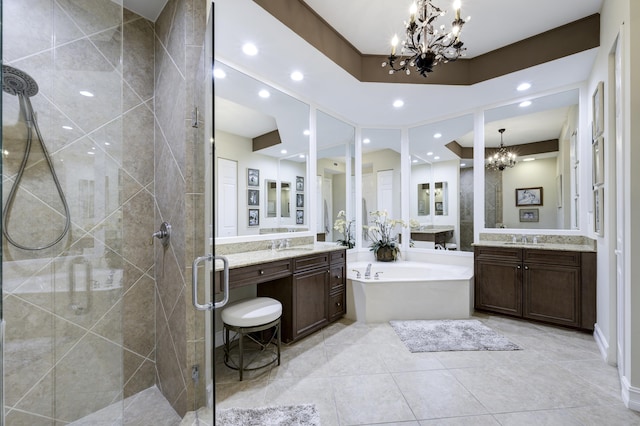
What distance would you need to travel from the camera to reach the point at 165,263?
6.07 feet

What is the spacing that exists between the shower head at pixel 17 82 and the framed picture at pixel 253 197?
1.65 meters

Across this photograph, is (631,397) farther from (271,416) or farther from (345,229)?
(345,229)

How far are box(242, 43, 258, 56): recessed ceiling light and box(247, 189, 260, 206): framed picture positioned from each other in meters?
1.28

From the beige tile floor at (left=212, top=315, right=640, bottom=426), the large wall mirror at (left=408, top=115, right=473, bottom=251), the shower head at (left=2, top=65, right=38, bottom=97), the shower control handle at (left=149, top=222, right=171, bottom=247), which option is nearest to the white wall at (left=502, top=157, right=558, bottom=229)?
the large wall mirror at (left=408, top=115, right=473, bottom=251)

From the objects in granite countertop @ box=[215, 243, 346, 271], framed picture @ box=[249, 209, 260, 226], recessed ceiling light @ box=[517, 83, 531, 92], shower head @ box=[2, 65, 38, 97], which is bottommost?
granite countertop @ box=[215, 243, 346, 271]

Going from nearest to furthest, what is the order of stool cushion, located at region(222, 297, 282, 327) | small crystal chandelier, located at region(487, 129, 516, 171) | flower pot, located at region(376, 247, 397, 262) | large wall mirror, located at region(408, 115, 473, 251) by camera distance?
stool cushion, located at region(222, 297, 282, 327)
small crystal chandelier, located at region(487, 129, 516, 171)
large wall mirror, located at region(408, 115, 473, 251)
flower pot, located at region(376, 247, 397, 262)

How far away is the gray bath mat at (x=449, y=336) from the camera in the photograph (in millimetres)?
2512

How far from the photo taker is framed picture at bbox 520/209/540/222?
3472 mm

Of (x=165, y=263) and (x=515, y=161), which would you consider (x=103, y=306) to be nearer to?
(x=165, y=263)

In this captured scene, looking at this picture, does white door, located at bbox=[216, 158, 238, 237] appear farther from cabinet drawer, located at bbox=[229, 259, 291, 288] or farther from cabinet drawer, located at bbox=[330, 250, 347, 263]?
cabinet drawer, located at bbox=[330, 250, 347, 263]

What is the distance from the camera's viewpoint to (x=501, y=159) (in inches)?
147

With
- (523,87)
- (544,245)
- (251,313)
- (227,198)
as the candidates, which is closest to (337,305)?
(251,313)

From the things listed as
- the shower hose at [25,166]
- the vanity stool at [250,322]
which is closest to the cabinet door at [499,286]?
the vanity stool at [250,322]

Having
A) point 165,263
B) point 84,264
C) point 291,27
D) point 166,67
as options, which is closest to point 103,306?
point 84,264
